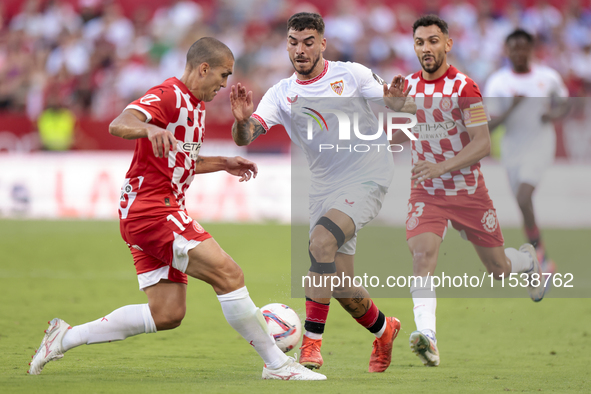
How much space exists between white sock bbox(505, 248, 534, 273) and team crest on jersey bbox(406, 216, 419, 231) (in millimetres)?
868

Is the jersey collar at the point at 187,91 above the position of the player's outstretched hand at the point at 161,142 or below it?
above

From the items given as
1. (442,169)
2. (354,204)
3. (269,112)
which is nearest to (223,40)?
(269,112)

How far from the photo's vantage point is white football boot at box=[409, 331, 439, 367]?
5586mm

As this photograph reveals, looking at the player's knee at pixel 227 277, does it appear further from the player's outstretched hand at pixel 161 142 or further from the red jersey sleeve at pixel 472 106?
the red jersey sleeve at pixel 472 106

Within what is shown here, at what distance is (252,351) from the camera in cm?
645

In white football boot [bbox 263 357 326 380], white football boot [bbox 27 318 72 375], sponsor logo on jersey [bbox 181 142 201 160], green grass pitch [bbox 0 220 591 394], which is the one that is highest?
sponsor logo on jersey [bbox 181 142 201 160]

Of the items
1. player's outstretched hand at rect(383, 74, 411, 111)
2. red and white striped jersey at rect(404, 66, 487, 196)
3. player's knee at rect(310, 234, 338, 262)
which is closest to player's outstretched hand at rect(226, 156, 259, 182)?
player's knee at rect(310, 234, 338, 262)

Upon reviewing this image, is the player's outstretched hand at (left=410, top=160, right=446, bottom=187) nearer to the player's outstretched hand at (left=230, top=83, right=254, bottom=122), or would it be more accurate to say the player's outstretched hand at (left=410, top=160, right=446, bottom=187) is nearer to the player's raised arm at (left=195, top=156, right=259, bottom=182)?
the player's raised arm at (left=195, top=156, right=259, bottom=182)

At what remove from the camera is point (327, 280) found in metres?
5.64

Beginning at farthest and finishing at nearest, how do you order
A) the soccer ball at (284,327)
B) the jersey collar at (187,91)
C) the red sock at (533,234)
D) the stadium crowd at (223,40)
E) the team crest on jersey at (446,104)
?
1. the stadium crowd at (223,40)
2. the red sock at (533,234)
3. the team crest on jersey at (446,104)
4. the soccer ball at (284,327)
5. the jersey collar at (187,91)

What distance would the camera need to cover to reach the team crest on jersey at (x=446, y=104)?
20.2 feet

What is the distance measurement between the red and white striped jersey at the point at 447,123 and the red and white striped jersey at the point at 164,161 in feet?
6.27

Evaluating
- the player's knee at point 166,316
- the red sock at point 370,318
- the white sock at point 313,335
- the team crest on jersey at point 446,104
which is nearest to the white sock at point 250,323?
the player's knee at point 166,316

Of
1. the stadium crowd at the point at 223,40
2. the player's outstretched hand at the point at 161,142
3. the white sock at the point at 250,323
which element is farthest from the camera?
the stadium crowd at the point at 223,40
